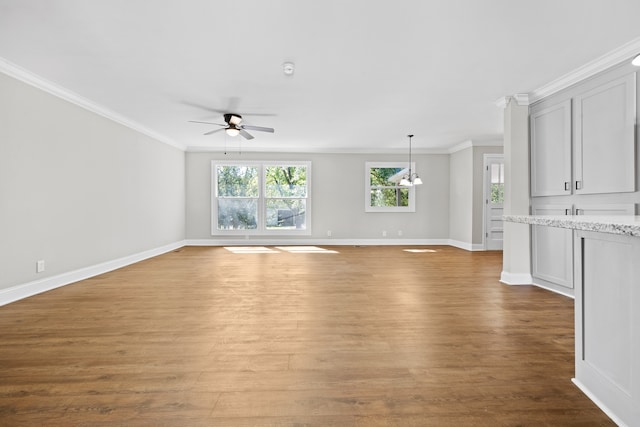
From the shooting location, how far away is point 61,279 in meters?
3.97

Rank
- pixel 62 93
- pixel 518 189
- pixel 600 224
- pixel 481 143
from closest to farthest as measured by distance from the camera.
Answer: pixel 600 224 → pixel 62 93 → pixel 518 189 → pixel 481 143

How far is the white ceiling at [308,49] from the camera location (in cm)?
236

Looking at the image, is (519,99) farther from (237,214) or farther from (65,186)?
(237,214)

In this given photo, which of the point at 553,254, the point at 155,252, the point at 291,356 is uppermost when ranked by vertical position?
the point at 553,254

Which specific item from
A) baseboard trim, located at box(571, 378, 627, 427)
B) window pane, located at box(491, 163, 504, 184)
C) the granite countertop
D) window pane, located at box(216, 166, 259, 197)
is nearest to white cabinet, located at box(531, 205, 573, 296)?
baseboard trim, located at box(571, 378, 627, 427)

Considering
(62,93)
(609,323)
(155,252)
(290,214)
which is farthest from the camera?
(290,214)

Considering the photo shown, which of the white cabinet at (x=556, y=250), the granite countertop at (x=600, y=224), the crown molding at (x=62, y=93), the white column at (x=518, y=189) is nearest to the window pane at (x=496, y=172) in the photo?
the white column at (x=518, y=189)

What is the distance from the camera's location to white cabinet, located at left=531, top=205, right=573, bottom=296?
359 centimetres

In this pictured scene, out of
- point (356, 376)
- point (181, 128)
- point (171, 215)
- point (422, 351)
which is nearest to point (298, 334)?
point (356, 376)

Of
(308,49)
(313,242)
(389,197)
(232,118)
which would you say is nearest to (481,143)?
(389,197)

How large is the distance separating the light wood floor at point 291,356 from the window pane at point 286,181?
14.7 ft

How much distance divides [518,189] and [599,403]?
3.08 metres

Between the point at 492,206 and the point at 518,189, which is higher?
the point at 518,189

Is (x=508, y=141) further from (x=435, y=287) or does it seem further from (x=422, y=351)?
(x=422, y=351)
